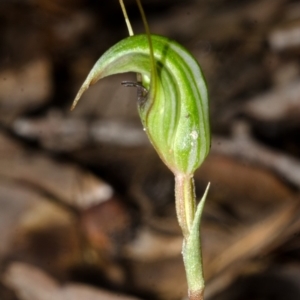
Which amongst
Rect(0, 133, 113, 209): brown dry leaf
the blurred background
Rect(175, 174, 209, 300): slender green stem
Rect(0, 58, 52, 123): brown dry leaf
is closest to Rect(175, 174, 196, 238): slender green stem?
Rect(175, 174, 209, 300): slender green stem

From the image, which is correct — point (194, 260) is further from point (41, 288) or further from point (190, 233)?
point (41, 288)

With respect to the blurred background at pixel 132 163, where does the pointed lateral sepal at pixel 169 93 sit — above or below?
above

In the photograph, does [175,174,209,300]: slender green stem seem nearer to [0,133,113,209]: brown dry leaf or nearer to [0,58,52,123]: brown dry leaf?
[0,133,113,209]: brown dry leaf

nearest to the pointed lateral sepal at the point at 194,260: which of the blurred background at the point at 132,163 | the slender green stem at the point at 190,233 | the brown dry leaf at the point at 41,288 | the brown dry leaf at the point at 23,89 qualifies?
the slender green stem at the point at 190,233

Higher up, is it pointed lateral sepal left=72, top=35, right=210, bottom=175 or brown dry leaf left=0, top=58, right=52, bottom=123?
pointed lateral sepal left=72, top=35, right=210, bottom=175

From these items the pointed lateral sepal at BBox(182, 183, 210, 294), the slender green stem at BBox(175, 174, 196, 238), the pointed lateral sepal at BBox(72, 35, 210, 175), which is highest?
the pointed lateral sepal at BBox(72, 35, 210, 175)

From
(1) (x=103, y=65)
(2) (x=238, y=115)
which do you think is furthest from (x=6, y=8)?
(1) (x=103, y=65)

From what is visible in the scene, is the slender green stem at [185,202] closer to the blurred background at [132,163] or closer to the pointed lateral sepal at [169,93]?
the pointed lateral sepal at [169,93]

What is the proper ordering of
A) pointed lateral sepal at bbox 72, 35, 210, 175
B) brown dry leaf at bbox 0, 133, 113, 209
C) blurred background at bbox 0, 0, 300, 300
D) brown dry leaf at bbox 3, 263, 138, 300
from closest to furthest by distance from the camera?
pointed lateral sepal at bbox 72, 35, 210, 175 → brown dry leaf at bbox 3, 263, 138, 300 → blurred background at bbox 0, 0, 300, 300 → brown dry leaf at bbox 0, 133, 113, 209

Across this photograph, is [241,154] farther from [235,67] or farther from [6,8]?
[6,8]
